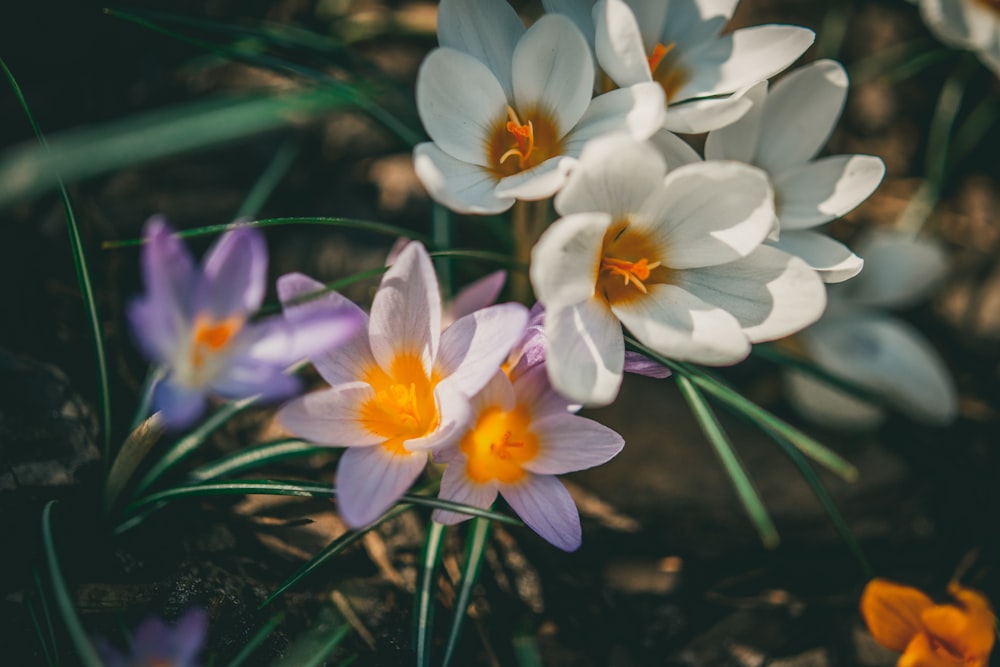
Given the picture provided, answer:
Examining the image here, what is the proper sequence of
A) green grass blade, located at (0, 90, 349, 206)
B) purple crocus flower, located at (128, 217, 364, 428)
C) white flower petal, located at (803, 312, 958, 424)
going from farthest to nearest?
white flower petal, located at (803, 312, 958, 424), green grass blade, located at (0, 90, 349, 206), purple crocus flower, located at (128, 217, 364, 428)

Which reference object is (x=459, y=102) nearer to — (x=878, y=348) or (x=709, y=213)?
(x=709, y=213)

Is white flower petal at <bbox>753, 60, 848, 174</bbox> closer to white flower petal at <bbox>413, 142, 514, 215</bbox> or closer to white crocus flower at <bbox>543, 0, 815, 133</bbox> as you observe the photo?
white crocus flower at <bbox>543, 0, 815, 133</bbox>

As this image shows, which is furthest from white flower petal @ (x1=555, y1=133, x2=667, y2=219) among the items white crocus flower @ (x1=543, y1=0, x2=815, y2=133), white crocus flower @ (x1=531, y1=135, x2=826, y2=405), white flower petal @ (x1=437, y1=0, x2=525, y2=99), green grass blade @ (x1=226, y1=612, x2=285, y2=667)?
green grass blade @ (x1=226, y1=612, x2=285, y2=667)

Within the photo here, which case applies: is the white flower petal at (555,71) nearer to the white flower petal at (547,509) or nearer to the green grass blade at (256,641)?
the white flower petal at (547,509)

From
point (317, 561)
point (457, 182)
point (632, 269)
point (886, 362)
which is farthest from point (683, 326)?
point (886, 362)

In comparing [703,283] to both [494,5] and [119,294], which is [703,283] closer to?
[494,5]

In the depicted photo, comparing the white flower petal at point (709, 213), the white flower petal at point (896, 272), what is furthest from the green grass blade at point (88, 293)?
the white flower petal at point (896, 272)
